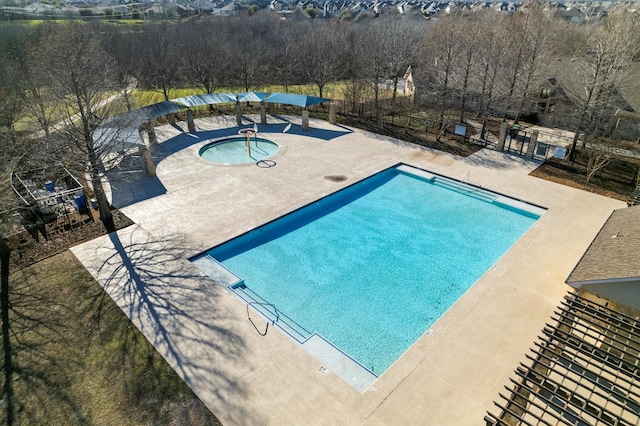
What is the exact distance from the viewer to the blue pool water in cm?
1232

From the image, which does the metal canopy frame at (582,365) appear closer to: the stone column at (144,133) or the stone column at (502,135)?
the stone column at (502,135)

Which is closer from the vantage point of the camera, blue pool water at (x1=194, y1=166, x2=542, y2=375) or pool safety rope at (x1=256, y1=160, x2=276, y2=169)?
blue pool water at (x1=194, y1=166, x2=542, y2=375)

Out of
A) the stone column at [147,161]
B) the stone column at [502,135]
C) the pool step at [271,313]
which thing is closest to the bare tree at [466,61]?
the stone column at [502,135]

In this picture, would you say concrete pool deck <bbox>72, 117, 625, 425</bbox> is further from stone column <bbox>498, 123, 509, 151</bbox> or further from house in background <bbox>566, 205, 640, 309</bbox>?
stone column <bbox>498, 123, 509, 151</bbox>

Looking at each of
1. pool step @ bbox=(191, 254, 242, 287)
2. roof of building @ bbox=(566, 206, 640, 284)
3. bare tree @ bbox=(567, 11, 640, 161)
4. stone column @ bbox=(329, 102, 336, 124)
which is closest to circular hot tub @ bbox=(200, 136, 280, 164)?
stone column @ bbox=(329, 102, 336, 124)

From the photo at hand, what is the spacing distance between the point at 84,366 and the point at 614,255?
49.4 feet

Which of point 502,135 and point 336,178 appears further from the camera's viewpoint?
point 502,135

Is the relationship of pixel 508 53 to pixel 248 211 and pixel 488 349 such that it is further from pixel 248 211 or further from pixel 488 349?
pixel 488 349

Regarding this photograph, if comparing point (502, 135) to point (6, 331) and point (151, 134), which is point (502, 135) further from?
point (6, 331)

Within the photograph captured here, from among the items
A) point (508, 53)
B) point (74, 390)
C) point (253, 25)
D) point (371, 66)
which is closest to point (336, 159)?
point (371, 66)

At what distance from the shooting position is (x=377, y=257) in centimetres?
1549

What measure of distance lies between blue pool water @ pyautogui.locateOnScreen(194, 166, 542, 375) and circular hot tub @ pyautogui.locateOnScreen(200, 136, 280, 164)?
7.21m

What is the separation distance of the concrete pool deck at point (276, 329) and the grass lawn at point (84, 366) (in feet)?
1.60

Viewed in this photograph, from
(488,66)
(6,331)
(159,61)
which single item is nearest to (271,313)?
(6,331)
